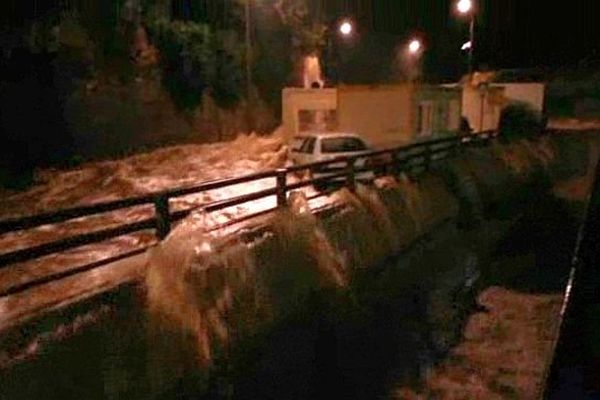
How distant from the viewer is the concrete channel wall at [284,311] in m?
5.50

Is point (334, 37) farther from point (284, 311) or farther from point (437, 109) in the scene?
point (284, 311)

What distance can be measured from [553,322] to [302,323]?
171 inches

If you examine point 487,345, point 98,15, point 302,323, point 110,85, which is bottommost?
point 487,345

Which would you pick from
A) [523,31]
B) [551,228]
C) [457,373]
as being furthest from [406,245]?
[523,31]

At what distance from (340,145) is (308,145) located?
3.05ft

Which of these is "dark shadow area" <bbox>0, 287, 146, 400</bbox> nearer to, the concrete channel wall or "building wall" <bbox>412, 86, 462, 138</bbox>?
the concrete channel wall

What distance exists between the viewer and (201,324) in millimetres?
6867

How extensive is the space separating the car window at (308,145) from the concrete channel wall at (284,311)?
472 cm

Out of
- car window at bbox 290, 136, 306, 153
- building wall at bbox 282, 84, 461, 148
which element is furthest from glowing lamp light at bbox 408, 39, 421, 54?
car window at bbox 290, 136, 306, 153

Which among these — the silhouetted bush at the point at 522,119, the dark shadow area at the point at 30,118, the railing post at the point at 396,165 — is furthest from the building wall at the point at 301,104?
the railing post at the point at 396,165

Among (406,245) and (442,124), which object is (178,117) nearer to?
(442,124)

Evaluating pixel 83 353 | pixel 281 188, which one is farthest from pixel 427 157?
pixel 83 353

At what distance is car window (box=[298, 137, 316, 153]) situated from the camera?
62.6 ft

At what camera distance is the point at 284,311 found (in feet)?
27.2
